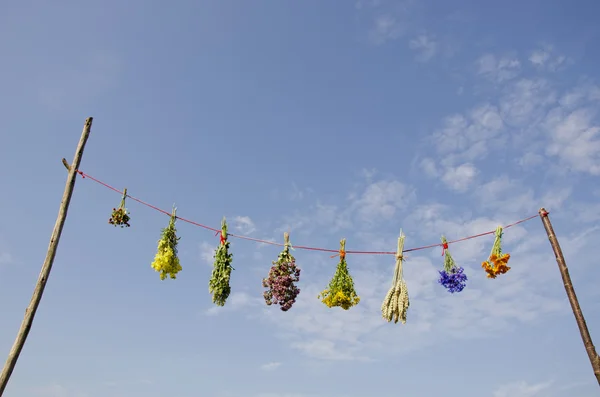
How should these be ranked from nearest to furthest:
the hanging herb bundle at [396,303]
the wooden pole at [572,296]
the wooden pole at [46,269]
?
Answer: 1. the wooden pole at [46,269]
2. the wooden pole at [572,296]
3. the hanging herb bundle at [396,303]

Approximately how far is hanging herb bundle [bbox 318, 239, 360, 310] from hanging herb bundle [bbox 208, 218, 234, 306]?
194 cm

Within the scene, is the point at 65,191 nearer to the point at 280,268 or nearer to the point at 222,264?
the point at 222,264

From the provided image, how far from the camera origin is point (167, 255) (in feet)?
32.7

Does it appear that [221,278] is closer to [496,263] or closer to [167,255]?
[167,255]

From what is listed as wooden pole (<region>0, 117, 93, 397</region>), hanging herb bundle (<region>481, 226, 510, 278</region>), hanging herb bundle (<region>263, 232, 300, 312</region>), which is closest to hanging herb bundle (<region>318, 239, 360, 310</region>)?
hanging herb bundle (<region>263, 232, 300, 312</region>)

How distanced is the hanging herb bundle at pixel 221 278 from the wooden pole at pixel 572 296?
661 centimetres

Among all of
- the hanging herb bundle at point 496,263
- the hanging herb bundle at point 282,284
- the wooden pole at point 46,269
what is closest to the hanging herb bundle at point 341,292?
the hanging herb bundle at point 282,284

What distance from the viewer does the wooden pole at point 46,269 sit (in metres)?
8.21

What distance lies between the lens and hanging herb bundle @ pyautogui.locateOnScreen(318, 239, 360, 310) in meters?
10.1

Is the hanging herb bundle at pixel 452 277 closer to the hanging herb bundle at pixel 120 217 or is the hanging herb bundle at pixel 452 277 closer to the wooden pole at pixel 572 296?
the wooden pole at pixel 572 296

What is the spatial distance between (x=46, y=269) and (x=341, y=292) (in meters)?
5.61

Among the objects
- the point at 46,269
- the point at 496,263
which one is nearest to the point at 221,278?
the point at 46,269

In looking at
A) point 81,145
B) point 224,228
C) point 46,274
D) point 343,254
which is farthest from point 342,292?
point 81,145

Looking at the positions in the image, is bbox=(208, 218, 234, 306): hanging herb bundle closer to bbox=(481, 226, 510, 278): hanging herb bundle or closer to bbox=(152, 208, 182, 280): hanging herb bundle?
bbox=(152, 208, 182, 280): hanging herb bundle
